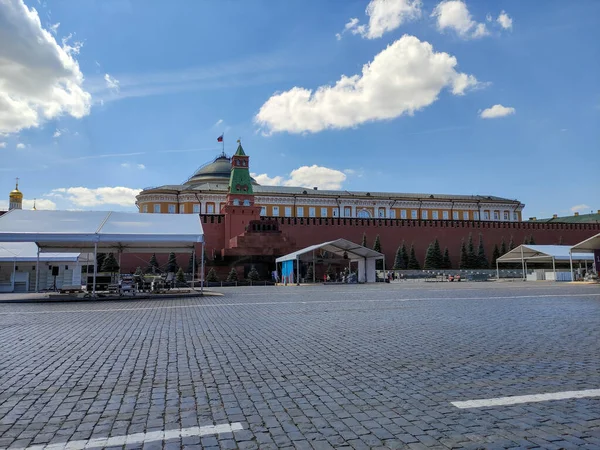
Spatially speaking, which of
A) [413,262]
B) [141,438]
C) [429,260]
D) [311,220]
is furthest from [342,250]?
[141,438]

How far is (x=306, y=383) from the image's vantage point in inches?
161

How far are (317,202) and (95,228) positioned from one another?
45.7 meters

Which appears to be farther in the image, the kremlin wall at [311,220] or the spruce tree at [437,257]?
the spruce tree at [437,257]

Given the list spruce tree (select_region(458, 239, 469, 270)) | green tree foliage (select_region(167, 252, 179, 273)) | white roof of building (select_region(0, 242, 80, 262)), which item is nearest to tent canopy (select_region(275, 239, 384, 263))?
green tree foliage (select_region(167, 252, 179, 273))

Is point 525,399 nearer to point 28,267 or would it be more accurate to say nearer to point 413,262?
point 28,267

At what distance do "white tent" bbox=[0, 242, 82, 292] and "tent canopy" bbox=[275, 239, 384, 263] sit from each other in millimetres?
12093

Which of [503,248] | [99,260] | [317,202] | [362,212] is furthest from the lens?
[362,212]

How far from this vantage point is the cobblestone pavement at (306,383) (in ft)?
9.62

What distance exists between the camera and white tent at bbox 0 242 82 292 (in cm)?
2173

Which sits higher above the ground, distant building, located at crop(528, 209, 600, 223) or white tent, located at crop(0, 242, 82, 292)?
distant building, located at crop(528, 209, 600, 223)

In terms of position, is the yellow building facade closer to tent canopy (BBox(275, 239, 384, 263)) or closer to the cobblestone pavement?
tent canopy (BBox(275, 239, 384, 263))

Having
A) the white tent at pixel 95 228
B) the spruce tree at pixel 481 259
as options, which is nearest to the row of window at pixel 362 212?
the spruce tree at pixel 481 259

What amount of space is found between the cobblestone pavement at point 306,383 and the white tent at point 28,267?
15.9 metres

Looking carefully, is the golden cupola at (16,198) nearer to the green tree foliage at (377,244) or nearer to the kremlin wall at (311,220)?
the kremlin wall at (311,220)
